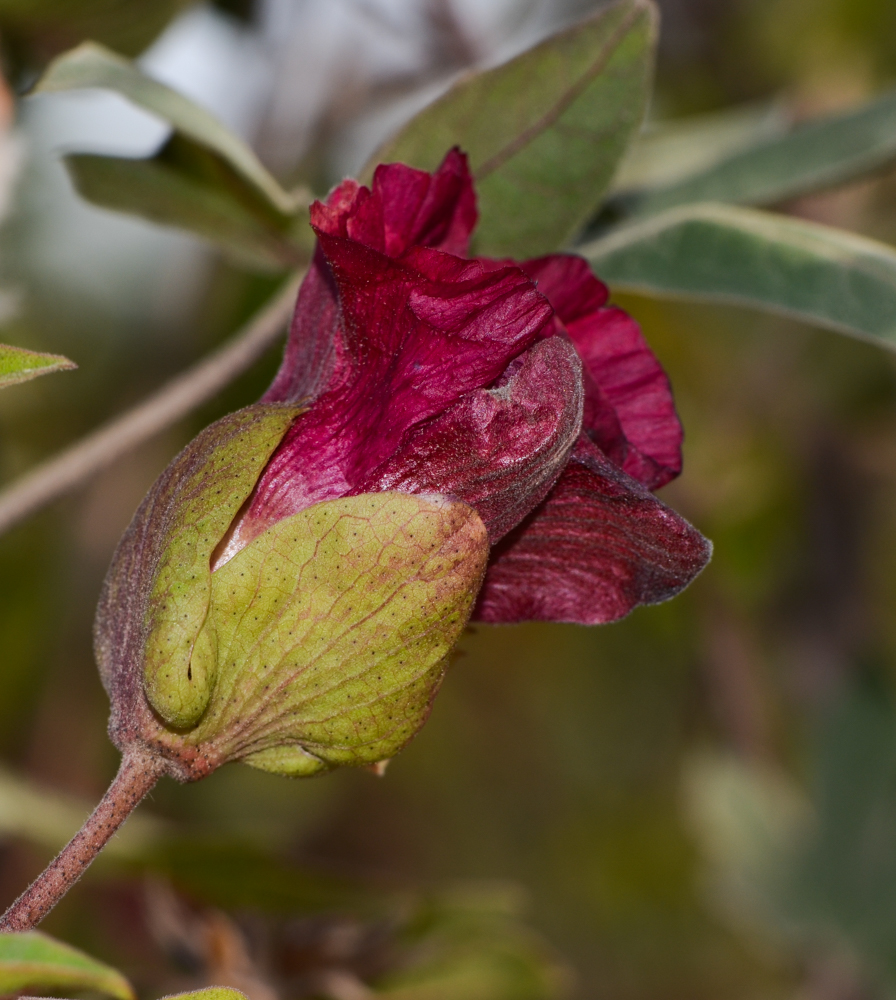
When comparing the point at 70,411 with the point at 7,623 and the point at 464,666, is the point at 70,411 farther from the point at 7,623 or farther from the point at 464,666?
the point at 464,666

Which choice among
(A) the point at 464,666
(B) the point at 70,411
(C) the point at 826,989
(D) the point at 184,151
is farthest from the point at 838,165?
(A) the point at 464,666

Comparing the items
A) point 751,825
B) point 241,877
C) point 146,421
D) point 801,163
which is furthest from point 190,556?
point 751,825

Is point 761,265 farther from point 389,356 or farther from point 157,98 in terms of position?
point 157,98

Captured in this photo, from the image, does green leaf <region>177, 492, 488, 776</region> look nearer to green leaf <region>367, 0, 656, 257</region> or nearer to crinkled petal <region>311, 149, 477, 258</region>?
crinkled petal <region>311, 149, 477, 258</region>

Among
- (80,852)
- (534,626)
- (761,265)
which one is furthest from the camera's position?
(534,626)

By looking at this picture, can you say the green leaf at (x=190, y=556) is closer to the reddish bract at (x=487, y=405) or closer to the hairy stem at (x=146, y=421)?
the reddish bract at (x=487, y=405)
